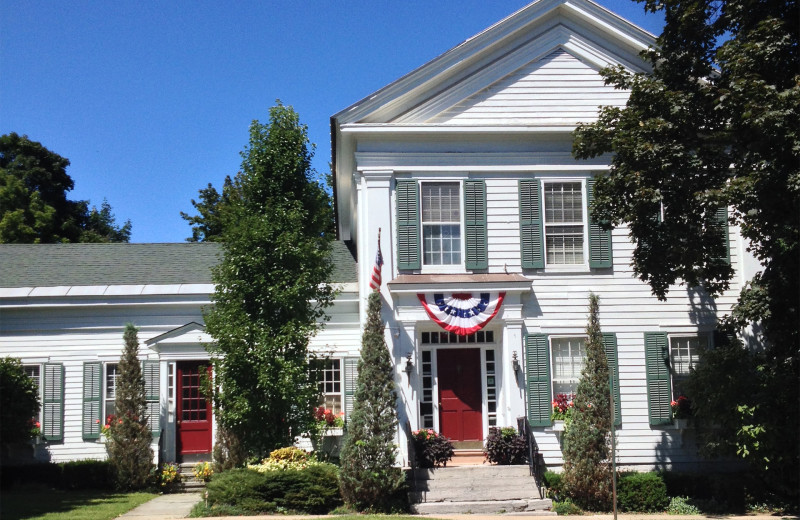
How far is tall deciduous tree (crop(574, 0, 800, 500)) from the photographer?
12.2 metres

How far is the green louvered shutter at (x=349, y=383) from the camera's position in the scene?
1791 centimetres

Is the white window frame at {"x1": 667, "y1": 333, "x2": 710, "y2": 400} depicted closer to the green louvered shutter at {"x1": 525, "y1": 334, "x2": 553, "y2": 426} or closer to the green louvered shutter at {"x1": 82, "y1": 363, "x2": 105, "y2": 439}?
the green louvered shutter at {"x1": 525, "y1": 334, "x2": 553, "y2": 426}

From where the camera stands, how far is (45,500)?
15250 millimetres

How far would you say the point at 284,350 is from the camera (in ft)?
50.3

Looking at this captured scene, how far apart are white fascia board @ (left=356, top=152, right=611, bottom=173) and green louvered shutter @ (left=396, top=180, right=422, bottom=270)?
0.47 meters

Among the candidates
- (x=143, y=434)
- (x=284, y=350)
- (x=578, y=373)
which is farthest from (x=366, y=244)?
(x=143, y=434)

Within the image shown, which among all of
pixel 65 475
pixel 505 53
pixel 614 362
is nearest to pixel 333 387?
pixel 65 475

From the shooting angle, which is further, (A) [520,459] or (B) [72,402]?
(B) [72,402]

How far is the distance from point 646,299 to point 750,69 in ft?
18.9

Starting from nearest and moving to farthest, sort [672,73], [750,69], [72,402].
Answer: [750,69] < [672,73] < [72,402]

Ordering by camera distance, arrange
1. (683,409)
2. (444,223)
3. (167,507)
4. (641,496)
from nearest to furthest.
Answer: (167,507), (641,496), (683,409), (444,223)

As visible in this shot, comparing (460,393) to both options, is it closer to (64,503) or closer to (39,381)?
(64,503)

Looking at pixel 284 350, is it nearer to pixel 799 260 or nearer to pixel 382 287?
pixel 382 287

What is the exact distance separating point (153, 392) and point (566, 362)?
9226 millimetres
